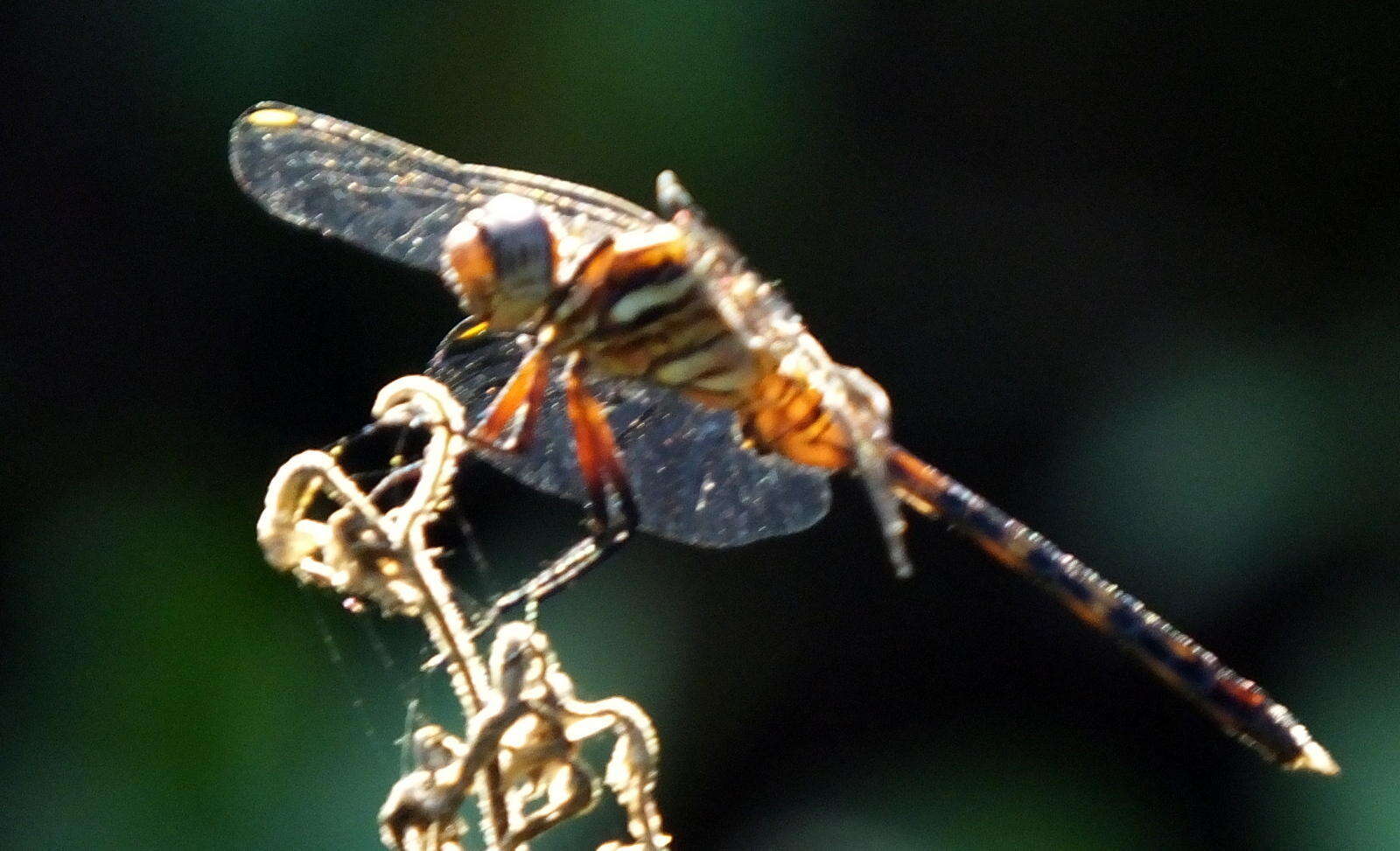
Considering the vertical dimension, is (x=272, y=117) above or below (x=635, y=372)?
above

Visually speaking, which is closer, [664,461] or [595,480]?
[595,480]

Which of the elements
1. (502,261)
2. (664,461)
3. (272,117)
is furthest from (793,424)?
(272,117)

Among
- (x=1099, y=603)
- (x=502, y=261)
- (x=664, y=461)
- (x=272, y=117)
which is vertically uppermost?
(x=272, y=117)

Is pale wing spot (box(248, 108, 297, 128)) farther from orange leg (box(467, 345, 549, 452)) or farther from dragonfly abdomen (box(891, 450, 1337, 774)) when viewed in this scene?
dragonfly abdomen (box(891, 450, 1337, 774))

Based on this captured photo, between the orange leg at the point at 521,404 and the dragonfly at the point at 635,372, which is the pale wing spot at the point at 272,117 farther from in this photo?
the orange leg at the point at 521,404

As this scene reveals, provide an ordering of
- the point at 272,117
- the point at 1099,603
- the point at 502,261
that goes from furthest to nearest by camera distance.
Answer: the point at 1099,603 → the point at 272,117 → the point at 502,261

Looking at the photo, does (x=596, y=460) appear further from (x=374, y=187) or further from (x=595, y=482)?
(x=374, y=187)

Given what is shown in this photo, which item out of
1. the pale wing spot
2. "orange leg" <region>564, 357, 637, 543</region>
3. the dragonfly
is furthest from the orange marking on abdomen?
the pale wing spot
